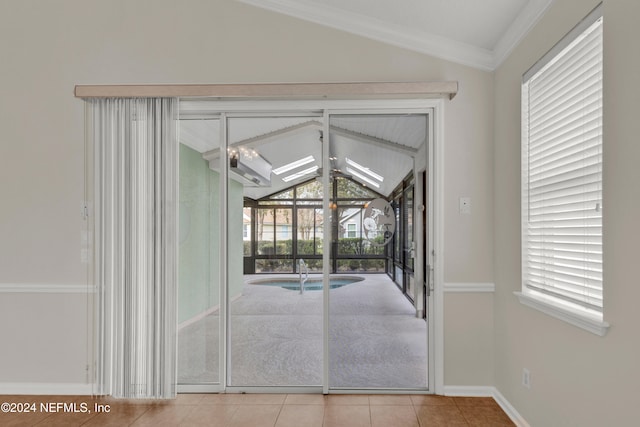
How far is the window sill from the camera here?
1.69m

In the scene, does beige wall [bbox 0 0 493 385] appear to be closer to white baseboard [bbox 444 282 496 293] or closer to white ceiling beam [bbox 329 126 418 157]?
white baseboard [bbox 444 282 496 293]

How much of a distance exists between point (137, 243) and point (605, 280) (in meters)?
2.90

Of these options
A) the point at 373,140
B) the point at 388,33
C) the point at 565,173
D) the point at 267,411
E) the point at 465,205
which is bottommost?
the point at 267,411

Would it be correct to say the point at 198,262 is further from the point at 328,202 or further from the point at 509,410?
the point at 509,410

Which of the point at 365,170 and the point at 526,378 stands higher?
the point at 365,170

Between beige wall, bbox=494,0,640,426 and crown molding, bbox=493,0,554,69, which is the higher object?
crown molding, bbox=493,0,554,69

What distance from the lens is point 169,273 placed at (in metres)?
2.88

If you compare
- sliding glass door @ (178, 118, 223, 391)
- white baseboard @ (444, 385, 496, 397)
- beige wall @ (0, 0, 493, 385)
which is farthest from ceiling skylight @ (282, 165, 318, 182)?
white baseboard @ (444, 385, 496, 397)

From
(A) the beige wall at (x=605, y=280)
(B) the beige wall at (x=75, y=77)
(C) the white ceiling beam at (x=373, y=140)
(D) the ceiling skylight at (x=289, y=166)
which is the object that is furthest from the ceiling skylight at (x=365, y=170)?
(A) the beige wall at (x=605, y=280)

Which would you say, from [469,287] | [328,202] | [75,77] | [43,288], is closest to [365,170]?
[328,202]

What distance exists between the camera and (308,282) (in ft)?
9.99

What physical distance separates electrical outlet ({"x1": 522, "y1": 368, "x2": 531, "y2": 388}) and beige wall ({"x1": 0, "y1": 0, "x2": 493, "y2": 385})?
796 mm

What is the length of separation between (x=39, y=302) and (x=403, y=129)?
3.19 metres

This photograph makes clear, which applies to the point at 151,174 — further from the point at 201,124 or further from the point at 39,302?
the point at 39,302
